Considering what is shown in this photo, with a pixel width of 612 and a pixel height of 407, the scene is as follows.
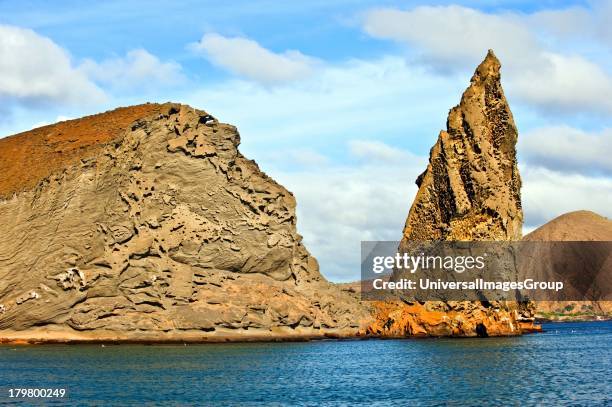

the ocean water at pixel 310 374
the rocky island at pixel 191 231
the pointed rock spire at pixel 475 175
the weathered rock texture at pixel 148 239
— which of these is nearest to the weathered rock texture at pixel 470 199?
the pointed rock spire at pixel 475 175

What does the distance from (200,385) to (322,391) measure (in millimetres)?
6602

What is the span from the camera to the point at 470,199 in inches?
3698

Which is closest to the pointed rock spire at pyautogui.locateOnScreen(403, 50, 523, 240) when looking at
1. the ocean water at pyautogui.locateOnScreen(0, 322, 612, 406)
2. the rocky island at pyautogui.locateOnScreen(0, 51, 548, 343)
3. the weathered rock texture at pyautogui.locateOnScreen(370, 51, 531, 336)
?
the weathered rock texture at pyautogui.locateOnScreen(370, 51, 531, 336)

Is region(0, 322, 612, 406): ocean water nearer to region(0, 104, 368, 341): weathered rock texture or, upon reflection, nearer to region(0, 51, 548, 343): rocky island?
region(0, 104, 368, 341): weathered rock texture

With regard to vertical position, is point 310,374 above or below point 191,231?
below

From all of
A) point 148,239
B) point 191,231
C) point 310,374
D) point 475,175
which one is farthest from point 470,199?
point 310,374

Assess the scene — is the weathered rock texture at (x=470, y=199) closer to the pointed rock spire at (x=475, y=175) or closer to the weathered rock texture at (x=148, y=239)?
the pointed rock spire at (x=475, y=175)

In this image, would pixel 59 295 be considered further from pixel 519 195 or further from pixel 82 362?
pixel 519 195

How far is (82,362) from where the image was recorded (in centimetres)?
5619

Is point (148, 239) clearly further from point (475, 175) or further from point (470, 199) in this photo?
point (475, 175)

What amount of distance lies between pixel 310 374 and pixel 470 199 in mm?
46892

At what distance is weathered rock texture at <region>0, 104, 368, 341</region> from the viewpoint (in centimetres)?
7519

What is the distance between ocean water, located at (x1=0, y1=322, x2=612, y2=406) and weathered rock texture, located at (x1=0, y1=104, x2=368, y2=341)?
15.2ft

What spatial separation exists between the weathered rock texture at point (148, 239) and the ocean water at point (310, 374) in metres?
4.62
